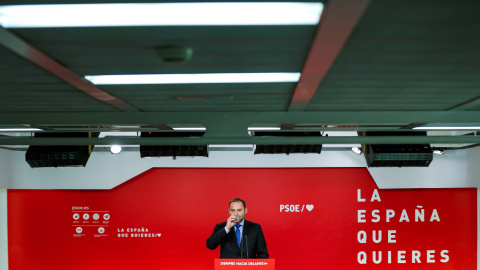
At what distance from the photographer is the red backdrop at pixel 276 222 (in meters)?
7.93

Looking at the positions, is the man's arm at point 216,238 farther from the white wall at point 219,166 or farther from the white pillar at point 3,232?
the white pillar at point 3,232

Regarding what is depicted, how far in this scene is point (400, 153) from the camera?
21.7 ft

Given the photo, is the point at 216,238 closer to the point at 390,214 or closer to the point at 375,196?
the point at 375,196

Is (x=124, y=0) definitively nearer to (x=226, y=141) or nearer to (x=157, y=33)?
(x=157, y=33)

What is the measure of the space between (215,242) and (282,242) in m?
2.98

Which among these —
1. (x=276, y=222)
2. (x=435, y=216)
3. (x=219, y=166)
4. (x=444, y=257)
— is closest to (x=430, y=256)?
(x=444, y=257)

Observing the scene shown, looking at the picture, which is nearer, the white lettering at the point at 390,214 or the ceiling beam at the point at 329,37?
the ceiling beam at the point at 329,37

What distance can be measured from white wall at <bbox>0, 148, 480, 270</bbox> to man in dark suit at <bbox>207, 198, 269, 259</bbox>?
270 cm

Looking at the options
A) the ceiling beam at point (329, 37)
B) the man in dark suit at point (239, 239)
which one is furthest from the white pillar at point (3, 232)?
the ceiling beam at point (329, 37)

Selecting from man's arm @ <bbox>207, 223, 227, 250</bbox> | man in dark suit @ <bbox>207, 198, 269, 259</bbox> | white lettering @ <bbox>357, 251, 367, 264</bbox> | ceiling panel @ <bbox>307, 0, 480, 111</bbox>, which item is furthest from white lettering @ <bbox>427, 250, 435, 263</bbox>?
ceiling panel @ <bbox>307, 0, 480, 111</bbox>

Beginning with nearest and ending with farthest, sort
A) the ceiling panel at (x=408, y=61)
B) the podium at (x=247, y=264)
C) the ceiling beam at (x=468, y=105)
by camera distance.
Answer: the ceiling panel at (x=408, y=61), the ceiling beam at (x=468, y=105), the podium at (x=247, y=264)

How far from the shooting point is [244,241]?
16.9 ft

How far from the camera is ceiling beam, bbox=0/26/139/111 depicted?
1871 mm

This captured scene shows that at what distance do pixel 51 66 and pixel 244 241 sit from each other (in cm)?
337
